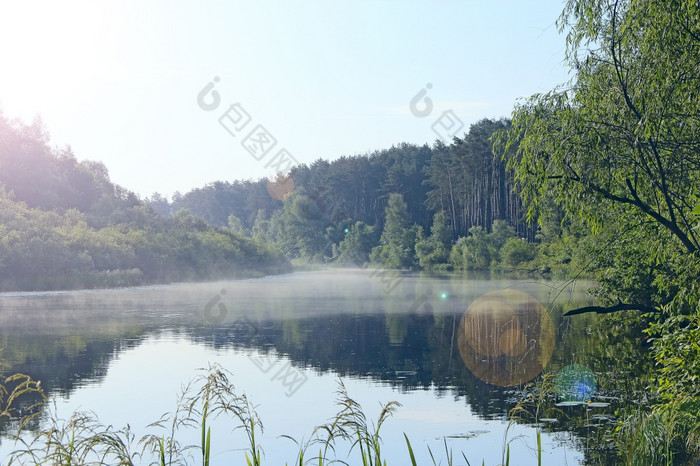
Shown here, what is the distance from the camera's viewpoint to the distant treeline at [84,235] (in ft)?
159

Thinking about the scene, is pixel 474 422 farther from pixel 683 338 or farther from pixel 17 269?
pixel 17 269

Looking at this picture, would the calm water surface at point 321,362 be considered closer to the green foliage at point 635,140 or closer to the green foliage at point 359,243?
the green foliage at point 635,140

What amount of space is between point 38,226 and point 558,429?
151 ft

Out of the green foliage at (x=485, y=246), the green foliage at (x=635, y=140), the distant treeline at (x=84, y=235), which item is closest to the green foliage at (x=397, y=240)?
the green foliage at (x=485, y=246)

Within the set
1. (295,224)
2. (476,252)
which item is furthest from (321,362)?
(295,224)

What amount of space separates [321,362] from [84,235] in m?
37.9

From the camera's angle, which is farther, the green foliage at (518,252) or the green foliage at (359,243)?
the green foliage at (359,243)

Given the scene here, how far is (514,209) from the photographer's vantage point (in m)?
91.2

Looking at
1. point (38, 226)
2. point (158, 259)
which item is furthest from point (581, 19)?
point (158, 259)

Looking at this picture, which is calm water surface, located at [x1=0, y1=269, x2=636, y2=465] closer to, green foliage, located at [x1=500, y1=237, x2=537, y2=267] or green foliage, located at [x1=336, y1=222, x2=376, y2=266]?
green foliage, located at [x1=500, y1=237, x2=537, y2=267]

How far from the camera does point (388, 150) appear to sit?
431 feet

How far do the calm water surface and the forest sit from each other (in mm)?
1798

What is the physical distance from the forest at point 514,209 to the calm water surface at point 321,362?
180 centimetres

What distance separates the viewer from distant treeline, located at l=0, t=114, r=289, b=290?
4844cm
